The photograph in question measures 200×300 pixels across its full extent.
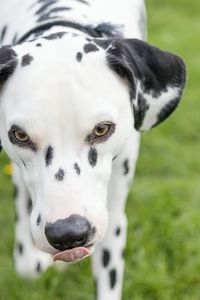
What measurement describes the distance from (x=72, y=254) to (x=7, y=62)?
685 millimetres

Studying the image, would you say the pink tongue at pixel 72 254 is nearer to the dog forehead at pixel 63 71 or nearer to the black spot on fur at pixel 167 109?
the dog forehead at pixel 63 71

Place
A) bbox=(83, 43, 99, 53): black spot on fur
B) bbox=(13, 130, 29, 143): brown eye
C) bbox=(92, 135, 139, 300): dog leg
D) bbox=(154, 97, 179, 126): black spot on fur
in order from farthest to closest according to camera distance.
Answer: bbox=(92, 135, 139, 300): dog leg < bbox=(154, 97, 179, 126): black spot on fur < bbox=(83, 43, 99, 53): black spot on fur < bbox=(13, 130, 29, 143): brown eye

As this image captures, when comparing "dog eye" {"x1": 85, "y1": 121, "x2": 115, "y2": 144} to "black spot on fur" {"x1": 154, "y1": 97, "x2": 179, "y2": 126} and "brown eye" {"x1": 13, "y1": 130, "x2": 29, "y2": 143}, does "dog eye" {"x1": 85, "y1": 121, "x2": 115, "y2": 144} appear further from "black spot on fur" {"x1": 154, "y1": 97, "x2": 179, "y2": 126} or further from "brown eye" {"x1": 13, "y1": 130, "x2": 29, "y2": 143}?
"black spot on fur" {"x1": 154, "y1": 97, "x2": 179, "y2": 126}

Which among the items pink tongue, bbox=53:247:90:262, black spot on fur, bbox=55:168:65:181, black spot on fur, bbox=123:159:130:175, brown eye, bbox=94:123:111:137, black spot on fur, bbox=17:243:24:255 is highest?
brown eye, bbox=94:123:111:137

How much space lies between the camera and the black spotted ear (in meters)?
2.56

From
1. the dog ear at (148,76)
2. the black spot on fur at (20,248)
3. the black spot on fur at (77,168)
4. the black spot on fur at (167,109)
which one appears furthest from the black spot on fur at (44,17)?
the black spot on fur at (20,248)

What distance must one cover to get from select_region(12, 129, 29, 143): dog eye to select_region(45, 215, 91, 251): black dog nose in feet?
0.99

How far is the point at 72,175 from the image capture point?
2447mm

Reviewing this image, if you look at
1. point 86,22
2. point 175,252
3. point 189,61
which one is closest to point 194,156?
point 175,252

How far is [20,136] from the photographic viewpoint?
99.3 inches

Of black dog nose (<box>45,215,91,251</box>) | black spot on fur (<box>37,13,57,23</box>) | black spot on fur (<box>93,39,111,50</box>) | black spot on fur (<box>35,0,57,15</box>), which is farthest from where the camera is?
black spot on fur (<box>35,0,57,15</box>)

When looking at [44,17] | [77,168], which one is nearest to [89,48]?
[77,168]

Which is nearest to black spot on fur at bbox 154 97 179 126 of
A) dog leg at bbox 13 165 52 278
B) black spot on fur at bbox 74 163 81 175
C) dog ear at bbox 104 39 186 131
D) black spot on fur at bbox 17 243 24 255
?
dog ear at bbox 104 39 186 131

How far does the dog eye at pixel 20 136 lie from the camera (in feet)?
8.19
